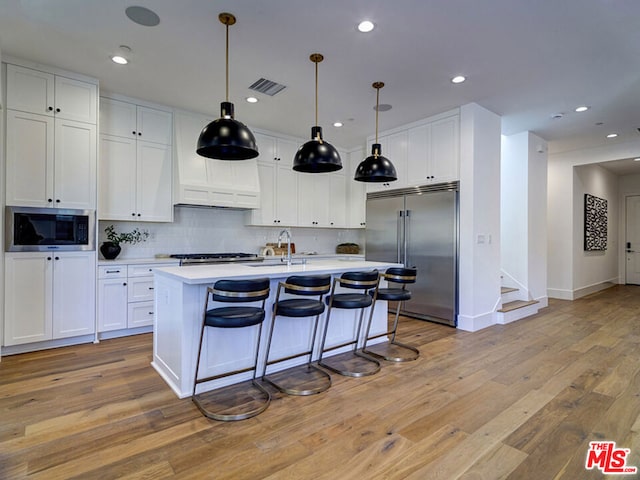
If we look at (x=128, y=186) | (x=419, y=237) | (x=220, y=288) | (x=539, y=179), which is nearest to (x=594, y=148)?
(x=539, y=179)

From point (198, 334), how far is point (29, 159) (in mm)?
2650

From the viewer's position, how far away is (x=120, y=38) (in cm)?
299

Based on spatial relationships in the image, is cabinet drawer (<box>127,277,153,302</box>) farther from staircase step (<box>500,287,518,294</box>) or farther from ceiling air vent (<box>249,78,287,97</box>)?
staircase step (<box>500,287,518,294</box>)

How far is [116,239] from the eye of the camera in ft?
14.5

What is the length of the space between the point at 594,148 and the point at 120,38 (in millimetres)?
7718

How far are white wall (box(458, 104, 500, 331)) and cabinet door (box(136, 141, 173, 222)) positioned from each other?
3911 mm

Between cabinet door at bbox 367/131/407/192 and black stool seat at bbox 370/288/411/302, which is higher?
cabinet door at bbox 367/131/407/192

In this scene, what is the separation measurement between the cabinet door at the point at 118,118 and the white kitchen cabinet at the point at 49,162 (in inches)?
16.2

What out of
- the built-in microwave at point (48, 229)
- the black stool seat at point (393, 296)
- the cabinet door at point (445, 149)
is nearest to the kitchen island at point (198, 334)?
the black stool seat at point (393, 296)

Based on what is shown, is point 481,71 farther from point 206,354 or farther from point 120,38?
point 206,354

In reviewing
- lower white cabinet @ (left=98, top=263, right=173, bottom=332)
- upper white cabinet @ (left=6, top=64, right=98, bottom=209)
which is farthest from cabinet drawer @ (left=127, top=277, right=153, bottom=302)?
upper white cabinet @ (left=6, top=64, right=98, bottom=209)

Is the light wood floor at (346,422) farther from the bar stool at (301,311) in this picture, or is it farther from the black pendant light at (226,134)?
the black pendant light at (226,134)

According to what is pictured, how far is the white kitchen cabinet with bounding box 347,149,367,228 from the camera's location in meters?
6.45

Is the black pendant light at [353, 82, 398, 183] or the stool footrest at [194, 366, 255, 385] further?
the black pendant light at [353, 82, 398, 183]
